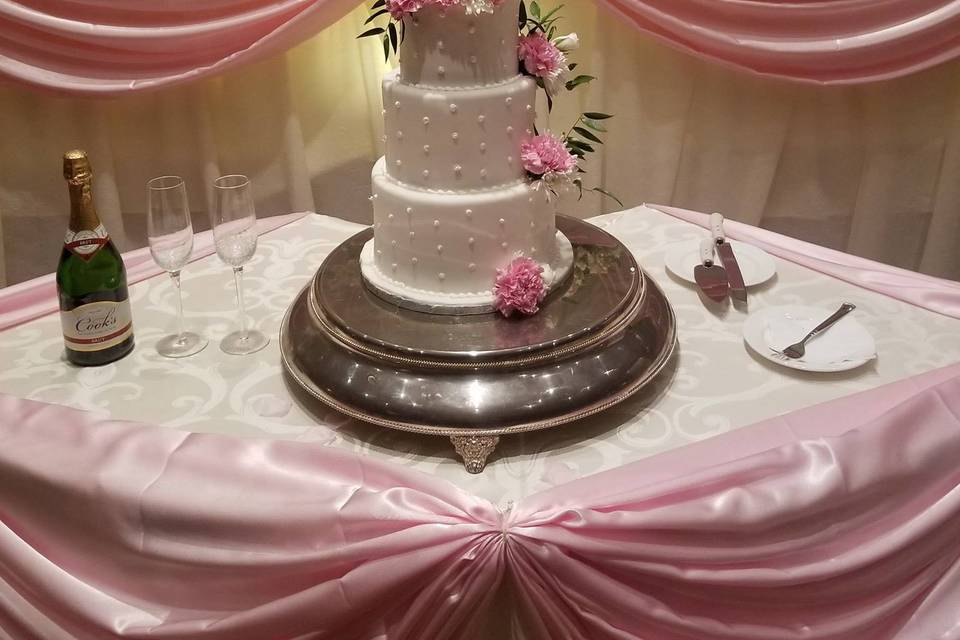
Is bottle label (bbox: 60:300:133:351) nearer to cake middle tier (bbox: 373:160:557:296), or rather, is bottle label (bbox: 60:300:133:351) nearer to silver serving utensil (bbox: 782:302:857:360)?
cake middle tier (bbox: 373:160:557:296)

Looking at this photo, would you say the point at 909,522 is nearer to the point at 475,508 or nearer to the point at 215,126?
the point at 475,508

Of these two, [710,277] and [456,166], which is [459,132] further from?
[710,277]

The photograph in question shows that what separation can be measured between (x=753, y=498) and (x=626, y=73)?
1440mm

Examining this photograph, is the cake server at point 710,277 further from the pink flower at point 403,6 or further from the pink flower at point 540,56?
the pink flower at point 403,6

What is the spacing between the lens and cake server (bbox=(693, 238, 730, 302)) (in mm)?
1374

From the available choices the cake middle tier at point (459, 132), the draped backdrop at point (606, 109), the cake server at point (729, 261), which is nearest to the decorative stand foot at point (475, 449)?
the cake middle tier at point (459, 132)

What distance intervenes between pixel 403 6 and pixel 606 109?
1.17 meters

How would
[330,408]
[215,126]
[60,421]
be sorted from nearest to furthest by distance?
[60,421], [330,408], [215,126]

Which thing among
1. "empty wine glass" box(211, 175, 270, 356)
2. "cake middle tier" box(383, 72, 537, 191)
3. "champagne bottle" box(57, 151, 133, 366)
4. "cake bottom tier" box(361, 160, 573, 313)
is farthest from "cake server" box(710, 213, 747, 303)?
"champagne bottle" box(57, 151, 133, 366)

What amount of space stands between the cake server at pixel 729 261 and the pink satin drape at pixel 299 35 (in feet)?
1.96

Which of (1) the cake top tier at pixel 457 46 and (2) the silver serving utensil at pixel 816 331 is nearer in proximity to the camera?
(1) the cake top tier at pixel 457 46

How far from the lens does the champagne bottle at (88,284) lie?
1143mm

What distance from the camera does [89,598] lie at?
923mm

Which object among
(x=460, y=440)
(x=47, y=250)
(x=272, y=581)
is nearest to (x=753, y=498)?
(x=460, y=440)
